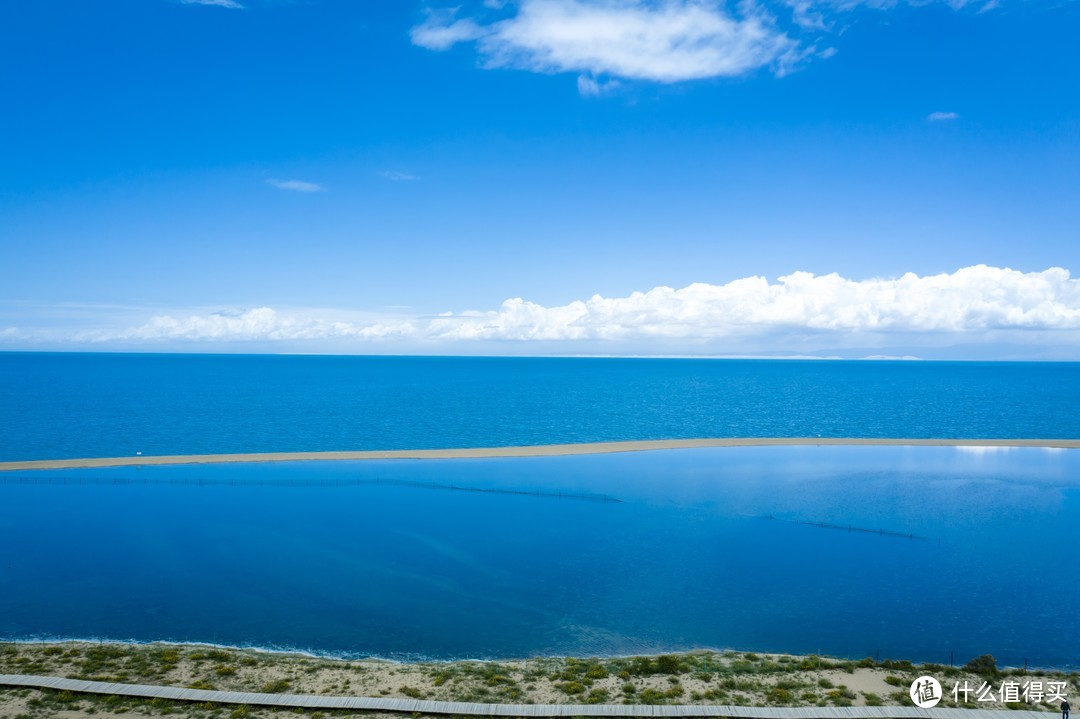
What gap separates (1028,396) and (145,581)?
6399 inches

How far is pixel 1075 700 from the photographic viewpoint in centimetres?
2006

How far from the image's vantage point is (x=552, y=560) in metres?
35.0

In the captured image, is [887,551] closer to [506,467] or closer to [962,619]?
[962,619]

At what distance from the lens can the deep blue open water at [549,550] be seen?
85.6ft

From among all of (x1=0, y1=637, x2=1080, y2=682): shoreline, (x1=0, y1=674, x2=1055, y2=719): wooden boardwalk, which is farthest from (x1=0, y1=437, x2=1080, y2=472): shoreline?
(x1=0, y1=674, x2=1055, y2=719): wooden boardwalk

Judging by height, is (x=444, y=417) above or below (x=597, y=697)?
below

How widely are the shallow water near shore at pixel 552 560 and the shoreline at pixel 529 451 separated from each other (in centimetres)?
471

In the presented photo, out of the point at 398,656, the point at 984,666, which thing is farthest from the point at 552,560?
the point at 984,666

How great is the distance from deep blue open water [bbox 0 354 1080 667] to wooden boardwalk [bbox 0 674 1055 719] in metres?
4.56

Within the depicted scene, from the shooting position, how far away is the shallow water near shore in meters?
25.9

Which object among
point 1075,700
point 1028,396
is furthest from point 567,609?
point 1028,396

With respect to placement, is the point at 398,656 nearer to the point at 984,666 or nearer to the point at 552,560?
the point at 552,560

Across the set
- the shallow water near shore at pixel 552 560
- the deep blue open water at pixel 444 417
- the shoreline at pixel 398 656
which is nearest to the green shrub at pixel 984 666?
the shoreline at pixel 398 656

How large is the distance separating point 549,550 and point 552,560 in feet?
5.86
